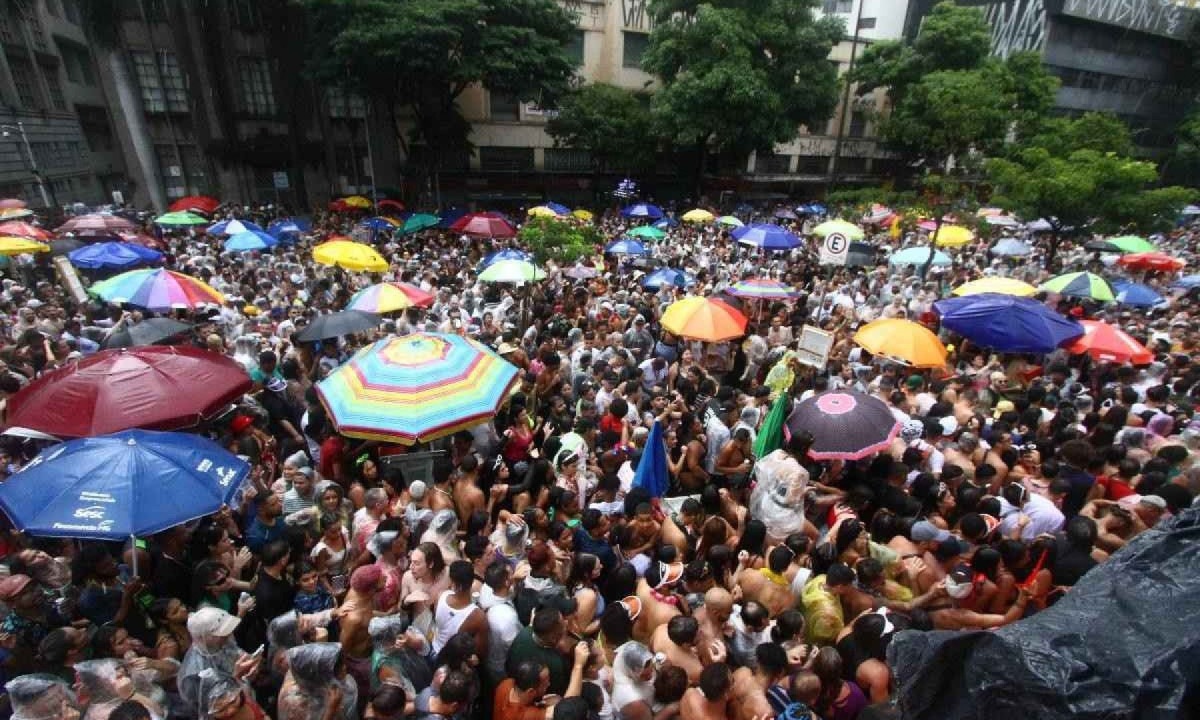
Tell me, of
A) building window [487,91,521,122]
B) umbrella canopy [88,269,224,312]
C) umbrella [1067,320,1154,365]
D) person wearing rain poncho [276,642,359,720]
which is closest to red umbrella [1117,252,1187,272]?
umbrella [1067,320,1154,365]

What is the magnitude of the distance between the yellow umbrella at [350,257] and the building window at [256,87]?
66.7 ft

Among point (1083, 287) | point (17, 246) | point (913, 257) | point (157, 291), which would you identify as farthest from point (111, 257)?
point (1083, 287)

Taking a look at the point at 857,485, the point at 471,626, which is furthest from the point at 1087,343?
the point at 471,626

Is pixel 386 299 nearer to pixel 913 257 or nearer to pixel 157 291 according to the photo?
pixel 157 291

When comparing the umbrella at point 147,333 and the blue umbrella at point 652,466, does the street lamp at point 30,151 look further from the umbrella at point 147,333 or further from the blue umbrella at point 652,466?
the blue umbrella at point 652,466

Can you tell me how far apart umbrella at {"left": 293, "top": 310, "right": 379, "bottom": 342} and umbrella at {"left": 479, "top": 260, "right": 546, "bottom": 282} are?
2616 millimetres

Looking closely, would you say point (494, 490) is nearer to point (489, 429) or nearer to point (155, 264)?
point (489, 429)

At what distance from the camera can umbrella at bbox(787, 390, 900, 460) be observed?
4895mm

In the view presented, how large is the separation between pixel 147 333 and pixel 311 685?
608cm

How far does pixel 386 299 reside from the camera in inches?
312

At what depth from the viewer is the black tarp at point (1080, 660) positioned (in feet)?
5.60

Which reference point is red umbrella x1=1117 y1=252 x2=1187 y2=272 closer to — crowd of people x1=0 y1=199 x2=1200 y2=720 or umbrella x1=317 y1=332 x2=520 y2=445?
crowd of people x1=0 y1=199 x2=1200 y2=720

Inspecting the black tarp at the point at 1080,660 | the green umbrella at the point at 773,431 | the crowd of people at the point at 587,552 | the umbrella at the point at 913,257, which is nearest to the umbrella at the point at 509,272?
the crowd of people at the point at 587,552

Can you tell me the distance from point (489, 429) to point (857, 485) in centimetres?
333
